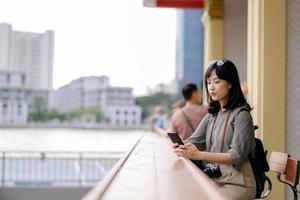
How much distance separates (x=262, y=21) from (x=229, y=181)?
1.63m

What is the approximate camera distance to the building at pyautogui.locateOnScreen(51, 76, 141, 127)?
62.1 ft

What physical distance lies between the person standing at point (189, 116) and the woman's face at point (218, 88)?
143 centimetres

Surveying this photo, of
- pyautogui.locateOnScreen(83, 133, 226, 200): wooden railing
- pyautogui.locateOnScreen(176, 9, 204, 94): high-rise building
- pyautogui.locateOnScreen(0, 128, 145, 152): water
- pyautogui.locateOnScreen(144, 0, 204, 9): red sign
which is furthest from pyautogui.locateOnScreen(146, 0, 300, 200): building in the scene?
pyautogui.locateOnScreen(176, 9, 204, 94): high-rise building

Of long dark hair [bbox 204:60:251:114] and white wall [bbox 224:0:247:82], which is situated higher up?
white wall [bbox 224:0:247:82]

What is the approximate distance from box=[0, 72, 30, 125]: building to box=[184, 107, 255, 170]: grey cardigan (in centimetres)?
1544

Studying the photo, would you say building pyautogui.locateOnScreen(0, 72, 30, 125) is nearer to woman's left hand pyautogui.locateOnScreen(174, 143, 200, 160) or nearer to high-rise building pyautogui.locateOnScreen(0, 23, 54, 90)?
high-rise building pyautogui.locateOnScreen(0, 23, 54, 90)

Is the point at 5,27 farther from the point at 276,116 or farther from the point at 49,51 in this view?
the point at 276,116

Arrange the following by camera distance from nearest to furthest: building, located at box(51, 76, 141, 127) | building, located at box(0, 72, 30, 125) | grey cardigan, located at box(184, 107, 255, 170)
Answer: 1. grey cardigan, located at box(184, 107, 255, 170)
2. building, located at box(0, 72, 30, 125)
3. building, located at box(51, 76, 141, 127)

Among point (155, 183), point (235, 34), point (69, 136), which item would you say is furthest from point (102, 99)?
point (155, 183)

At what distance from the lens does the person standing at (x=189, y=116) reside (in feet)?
10.8

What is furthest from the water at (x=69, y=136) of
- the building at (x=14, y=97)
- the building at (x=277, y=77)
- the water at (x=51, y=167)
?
the building at (x=277, y=77)

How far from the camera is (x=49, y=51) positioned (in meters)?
15.5

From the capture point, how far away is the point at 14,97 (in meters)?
17.6

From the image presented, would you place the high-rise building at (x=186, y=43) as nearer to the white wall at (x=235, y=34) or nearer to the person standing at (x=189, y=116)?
the white wall at (x=235, y=34)
